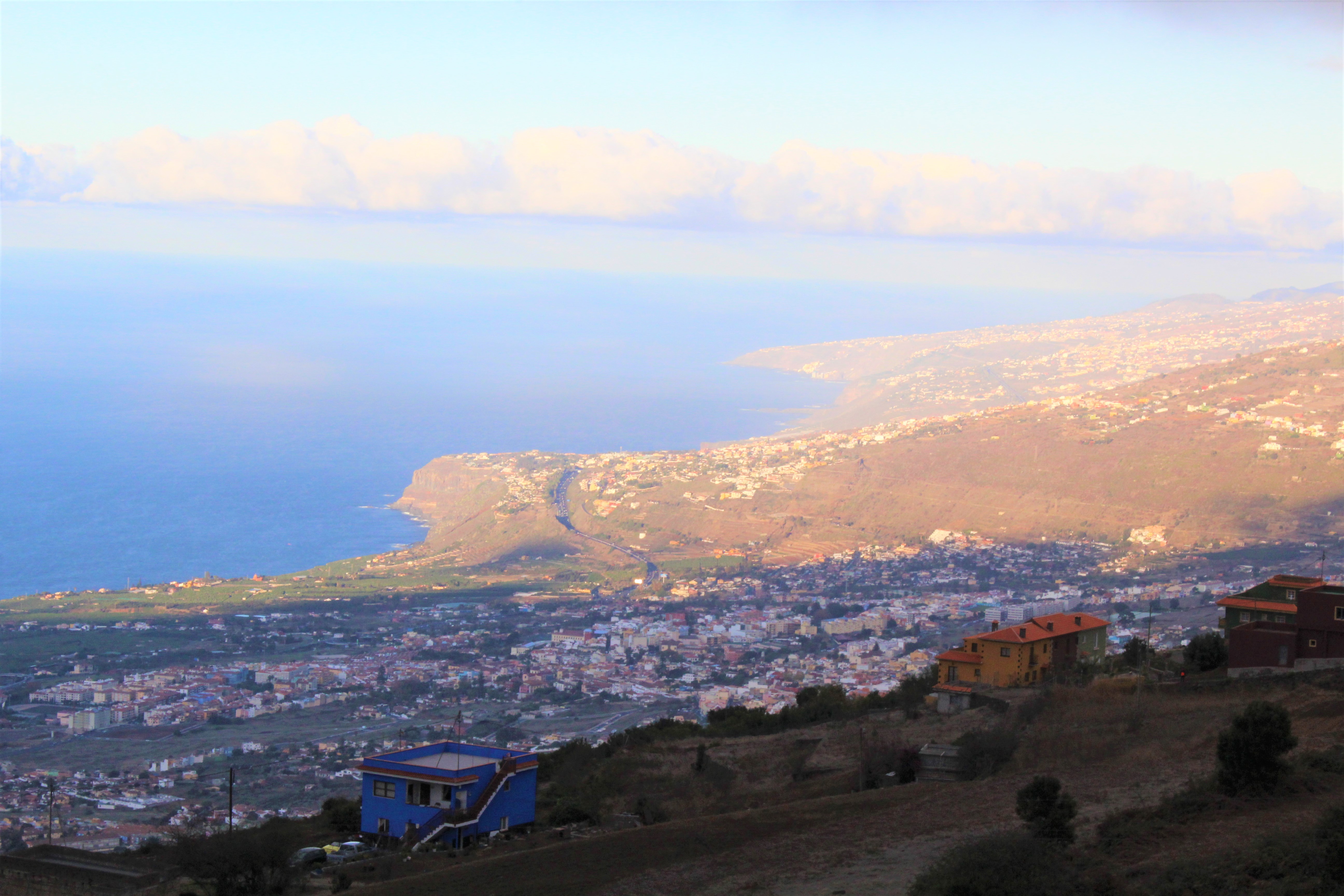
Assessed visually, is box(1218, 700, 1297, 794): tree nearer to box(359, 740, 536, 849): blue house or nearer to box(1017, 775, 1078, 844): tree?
box(1017, 775, 1078, 844): tree

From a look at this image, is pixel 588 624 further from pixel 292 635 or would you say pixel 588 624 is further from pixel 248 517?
pixel 248 517

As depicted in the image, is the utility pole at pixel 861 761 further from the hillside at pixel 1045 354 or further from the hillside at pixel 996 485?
the hillside at pixel 1045 354

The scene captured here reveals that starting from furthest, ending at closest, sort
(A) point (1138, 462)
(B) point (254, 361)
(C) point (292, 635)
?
1. (B) point (254, 361)
2. (A) point (1138, 462)
3. (C) point (292, 635)

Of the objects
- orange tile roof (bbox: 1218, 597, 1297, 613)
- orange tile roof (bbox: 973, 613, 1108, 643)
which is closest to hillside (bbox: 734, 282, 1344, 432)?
orange tile roof (bbox: 973, 613, 1108, 643)

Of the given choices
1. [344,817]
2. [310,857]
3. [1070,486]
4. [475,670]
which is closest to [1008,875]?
[310,857]

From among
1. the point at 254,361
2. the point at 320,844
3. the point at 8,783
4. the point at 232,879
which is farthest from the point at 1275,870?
the point at 254,361

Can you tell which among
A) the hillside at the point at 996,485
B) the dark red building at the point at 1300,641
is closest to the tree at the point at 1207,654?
the dark red building at the point at 1300,641
